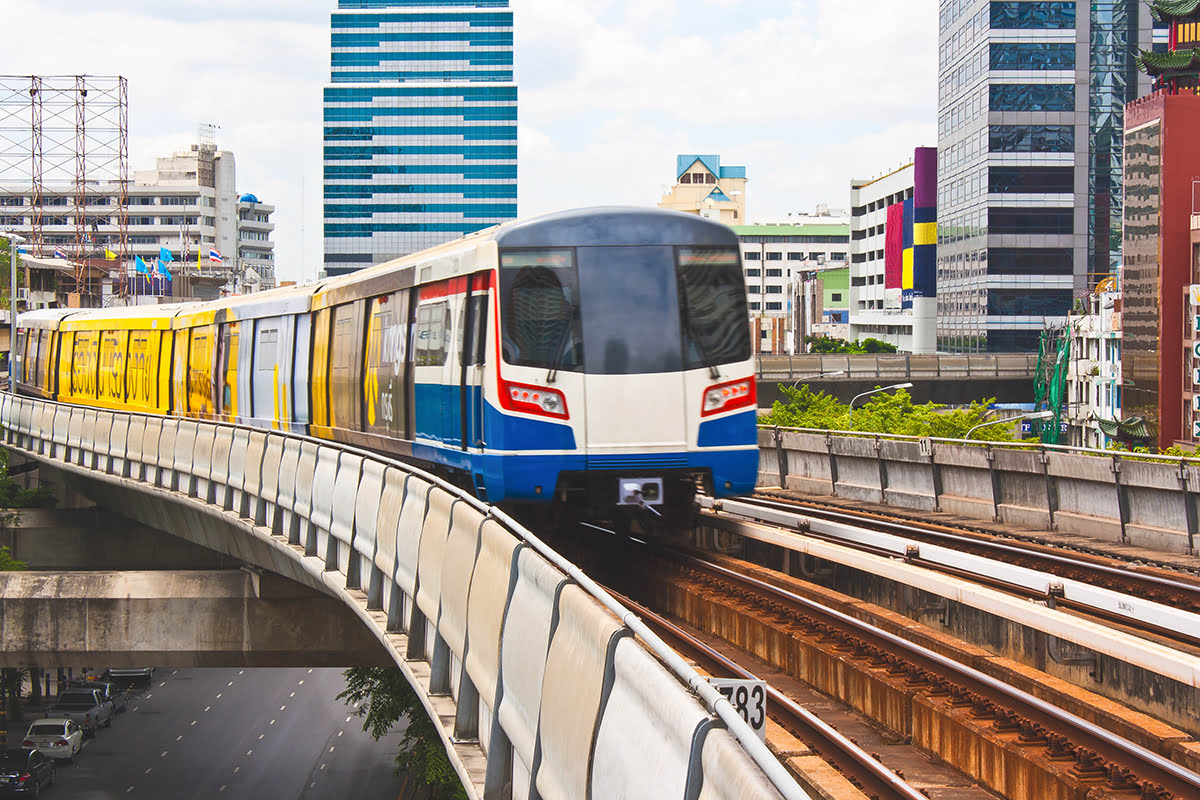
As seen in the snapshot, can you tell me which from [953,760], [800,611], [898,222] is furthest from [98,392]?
[898,222]

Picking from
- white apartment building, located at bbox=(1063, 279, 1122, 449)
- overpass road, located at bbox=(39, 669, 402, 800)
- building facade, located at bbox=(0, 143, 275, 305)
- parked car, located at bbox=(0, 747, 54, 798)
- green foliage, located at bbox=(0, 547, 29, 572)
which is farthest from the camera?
building facade, located at bbox=(0, 143, 275, 305)

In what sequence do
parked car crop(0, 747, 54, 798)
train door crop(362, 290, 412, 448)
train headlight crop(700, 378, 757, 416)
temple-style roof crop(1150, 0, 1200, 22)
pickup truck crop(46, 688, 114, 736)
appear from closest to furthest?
train headlight crop(700, 378, 757, 416) → train door crop(362, 290, 412, 448) → parked car crop(0, 747, 54, 798) → temple-style roof crop(1150, 0, 1200, 22) → pickup truck crop(46, 688, 114, 736)

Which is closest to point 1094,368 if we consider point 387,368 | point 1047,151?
point 1047,151

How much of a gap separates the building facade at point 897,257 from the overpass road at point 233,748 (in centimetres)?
5348

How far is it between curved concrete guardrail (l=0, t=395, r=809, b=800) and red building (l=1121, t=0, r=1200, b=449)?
1552 inches

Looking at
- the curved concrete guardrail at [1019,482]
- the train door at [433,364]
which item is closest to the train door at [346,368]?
the train door at [433,364]

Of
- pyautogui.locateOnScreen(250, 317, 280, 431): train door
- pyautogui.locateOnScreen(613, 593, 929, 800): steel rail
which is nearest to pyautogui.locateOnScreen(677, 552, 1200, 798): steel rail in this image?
pyautogui.locateOnScreen(613, 593, 929, 800): steel rail

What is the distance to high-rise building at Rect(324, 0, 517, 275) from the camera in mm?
167250

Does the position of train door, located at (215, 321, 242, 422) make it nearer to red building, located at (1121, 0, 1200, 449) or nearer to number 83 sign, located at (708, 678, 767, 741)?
number 83 sign, located at (708, 678, 767, 741)

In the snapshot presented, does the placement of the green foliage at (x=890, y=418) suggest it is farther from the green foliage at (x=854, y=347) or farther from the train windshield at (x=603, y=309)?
the green foliage at (x=854, y=347)

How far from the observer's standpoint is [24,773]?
45.1 meters

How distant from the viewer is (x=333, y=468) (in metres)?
14.6

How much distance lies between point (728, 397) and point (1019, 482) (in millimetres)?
6278

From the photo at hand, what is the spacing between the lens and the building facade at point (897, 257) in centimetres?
10369
